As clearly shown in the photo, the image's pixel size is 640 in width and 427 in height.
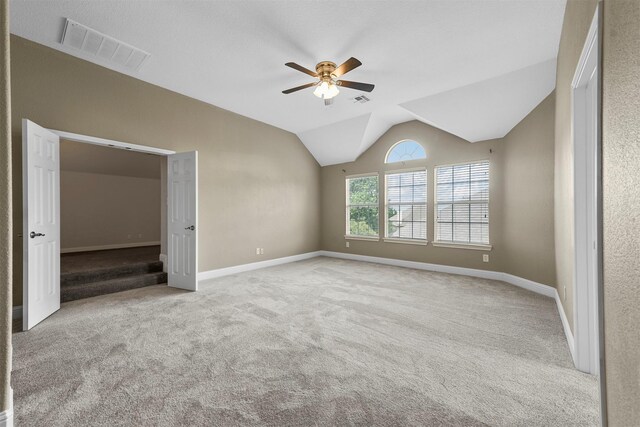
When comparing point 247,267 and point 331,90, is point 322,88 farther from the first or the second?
point 247,267

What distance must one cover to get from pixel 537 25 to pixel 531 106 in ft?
5.27

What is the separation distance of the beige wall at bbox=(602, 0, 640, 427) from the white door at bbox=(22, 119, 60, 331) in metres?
4.40

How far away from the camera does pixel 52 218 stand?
3205 millimetres

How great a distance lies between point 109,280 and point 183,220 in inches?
55.6

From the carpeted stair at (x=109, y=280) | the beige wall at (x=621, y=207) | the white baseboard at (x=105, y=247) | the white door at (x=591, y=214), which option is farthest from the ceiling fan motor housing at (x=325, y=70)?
the white baseboard at (x=105, y=247)

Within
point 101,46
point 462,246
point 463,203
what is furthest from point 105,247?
point 463,203

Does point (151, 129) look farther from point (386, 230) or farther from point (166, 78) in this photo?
point (386, 230)

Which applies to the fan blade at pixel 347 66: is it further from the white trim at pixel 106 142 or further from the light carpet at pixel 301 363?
the white trim at pixel 106 142

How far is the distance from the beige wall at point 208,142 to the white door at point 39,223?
261 millimetres

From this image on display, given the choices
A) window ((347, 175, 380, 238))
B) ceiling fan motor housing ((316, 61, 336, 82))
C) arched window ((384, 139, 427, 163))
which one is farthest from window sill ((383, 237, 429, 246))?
ceiling fan motor housing ((316, 61, 336, 82))

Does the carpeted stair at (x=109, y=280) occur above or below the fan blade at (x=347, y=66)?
below

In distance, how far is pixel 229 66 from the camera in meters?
3.55

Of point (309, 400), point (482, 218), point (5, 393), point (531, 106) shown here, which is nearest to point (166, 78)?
point (5, 393)

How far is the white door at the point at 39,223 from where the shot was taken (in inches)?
108
